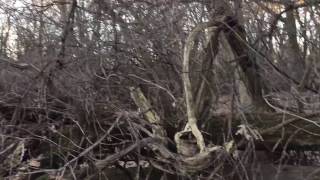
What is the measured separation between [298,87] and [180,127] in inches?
57.5

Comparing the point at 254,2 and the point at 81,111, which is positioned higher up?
the point at 254,2

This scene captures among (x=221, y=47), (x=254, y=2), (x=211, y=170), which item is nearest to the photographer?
(x=211, y=170)

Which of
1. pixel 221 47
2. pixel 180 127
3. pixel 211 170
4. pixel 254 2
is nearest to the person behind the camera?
pixel 211 170

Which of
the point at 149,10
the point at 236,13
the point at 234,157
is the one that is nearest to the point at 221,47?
the point at 236,13

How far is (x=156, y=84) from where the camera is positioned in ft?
19.2

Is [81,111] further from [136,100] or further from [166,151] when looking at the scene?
[166,151]

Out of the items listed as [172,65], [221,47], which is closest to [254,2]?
[221,47]

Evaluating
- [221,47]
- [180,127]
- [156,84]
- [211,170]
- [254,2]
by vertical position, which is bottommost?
[211,170]

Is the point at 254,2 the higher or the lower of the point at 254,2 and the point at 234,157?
the higher

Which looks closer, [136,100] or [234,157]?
[234,157]

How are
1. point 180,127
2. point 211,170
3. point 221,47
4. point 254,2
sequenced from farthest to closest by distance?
point 221,47
point 254,2
point 180,127
point 211,170

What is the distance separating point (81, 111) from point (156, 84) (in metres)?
0.88

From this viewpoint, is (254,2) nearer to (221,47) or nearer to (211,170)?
(221,47)

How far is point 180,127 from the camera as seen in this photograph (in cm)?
561
